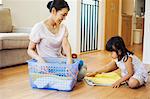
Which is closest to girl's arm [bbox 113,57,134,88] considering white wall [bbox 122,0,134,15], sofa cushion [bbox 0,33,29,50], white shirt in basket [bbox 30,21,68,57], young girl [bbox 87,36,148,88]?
young girl [bbox 87,36,148,88]

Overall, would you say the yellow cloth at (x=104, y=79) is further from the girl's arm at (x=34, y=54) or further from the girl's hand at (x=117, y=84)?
the girl's arm at (x=34, y=54)

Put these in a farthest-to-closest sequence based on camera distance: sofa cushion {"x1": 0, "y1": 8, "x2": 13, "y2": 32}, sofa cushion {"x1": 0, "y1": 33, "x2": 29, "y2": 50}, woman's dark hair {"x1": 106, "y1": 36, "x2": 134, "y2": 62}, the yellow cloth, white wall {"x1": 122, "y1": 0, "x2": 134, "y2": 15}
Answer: white wall {"x1": 122, "y1": 0, "x2": 134, "y2": 15} → sofa cushion {"x1": 0, "y1": 8, "x2": 13, "y2": 32} → sofa cushion {"x1": 0, "y1": 33, "x2": 29, "y2": 50} → the yellow cloth → woman's dark hair {"x1": 106, "y1": 36, "x2": 134, "y2": 62}

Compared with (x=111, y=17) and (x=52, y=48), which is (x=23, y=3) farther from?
(x=52, y=48)

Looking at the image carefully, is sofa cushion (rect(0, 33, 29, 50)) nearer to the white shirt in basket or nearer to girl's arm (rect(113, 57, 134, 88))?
the white shirt in basket

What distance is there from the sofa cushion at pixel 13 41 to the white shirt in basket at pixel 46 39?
0.94 meters

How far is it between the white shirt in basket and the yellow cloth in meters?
0.43

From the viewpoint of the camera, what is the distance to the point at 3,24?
3.90m

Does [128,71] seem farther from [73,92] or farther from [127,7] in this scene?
[127,7]

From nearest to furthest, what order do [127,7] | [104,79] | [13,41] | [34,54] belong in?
[34,54] < [104,79] < [13,41] < [127,7]

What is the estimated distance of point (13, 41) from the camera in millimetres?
3277

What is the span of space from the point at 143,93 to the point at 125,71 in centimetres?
34

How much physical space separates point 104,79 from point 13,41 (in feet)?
4.48

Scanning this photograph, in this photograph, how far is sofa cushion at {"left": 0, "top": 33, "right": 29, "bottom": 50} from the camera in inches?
124

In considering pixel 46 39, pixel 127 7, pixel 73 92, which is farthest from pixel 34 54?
pixel 127 7
